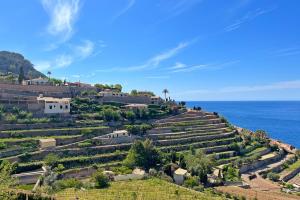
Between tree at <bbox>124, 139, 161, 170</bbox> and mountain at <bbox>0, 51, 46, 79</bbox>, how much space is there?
87.1 metres

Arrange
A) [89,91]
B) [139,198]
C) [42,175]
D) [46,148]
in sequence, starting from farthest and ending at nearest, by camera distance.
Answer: [89,91]
[46,148]
[42,175]
[139,198]

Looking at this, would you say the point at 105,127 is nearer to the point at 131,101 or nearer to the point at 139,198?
the point at 131,101

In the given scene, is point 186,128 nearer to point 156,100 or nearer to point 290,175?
point 156,100

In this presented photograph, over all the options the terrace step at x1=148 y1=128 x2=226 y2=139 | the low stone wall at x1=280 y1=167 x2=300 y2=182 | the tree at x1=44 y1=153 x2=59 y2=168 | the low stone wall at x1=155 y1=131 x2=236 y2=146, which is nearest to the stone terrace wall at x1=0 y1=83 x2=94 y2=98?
the tree at x1=44 y1=153 x2=59 y2=168

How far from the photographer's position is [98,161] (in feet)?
163

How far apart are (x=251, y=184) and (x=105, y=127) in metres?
26.2

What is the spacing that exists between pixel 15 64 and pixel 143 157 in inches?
3964

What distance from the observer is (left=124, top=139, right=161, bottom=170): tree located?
48.1 metres

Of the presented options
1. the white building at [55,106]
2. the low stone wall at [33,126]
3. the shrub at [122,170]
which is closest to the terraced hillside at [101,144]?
the low stone wall at [33,126]

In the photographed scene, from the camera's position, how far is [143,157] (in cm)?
4859

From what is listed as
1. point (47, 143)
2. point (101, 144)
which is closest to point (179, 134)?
point (101, 144)

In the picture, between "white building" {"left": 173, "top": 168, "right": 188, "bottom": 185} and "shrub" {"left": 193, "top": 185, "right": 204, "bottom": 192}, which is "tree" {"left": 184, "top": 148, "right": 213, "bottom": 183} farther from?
"shrub" {"left": 193, "top": 185, "right": 204, "bottom": 192}

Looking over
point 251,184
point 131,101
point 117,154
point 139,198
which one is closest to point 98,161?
point 117,154

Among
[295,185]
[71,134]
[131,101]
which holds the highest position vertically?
[131,101]
